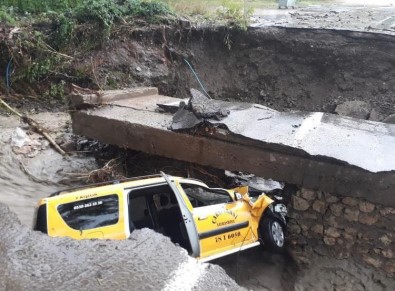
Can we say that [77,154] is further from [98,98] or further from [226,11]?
[226,11]

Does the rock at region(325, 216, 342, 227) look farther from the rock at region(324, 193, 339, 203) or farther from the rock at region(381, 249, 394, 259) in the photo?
the rock at region(381, 249, 394, 259)

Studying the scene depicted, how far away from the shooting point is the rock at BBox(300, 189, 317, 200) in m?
6.14

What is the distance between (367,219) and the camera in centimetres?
583

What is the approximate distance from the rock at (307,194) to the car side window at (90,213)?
2.66 metres

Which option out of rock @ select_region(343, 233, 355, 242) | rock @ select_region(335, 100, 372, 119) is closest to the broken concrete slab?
rock @ select_region(343, 233, 355, 242)

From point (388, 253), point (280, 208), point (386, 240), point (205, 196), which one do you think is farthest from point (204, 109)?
point (388, 253)

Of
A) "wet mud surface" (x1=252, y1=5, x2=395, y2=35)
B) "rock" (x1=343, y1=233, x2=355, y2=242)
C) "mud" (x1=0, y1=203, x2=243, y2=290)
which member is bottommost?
"rock" (x1=343, y1=233, x2=355, y2=242)

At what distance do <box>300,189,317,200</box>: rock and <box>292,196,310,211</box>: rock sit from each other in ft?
0.19

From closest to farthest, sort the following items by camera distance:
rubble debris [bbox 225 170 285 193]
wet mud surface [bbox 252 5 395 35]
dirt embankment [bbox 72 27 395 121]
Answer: rubble debris [bbox 225 170 285 193]
dirt embankment [bbox 72 27 395 121]
wet mud surface [bbox 252 5 395 35]

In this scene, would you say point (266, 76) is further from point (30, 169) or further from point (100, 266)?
point (100, 266)

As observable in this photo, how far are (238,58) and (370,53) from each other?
3235 mm

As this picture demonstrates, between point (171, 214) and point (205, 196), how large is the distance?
0.74m

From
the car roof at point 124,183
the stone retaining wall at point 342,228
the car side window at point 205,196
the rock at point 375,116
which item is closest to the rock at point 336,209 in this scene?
the stone retaining wall at point 342,228

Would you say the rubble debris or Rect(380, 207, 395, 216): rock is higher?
Rect(380, 207, 395, 216): rock
